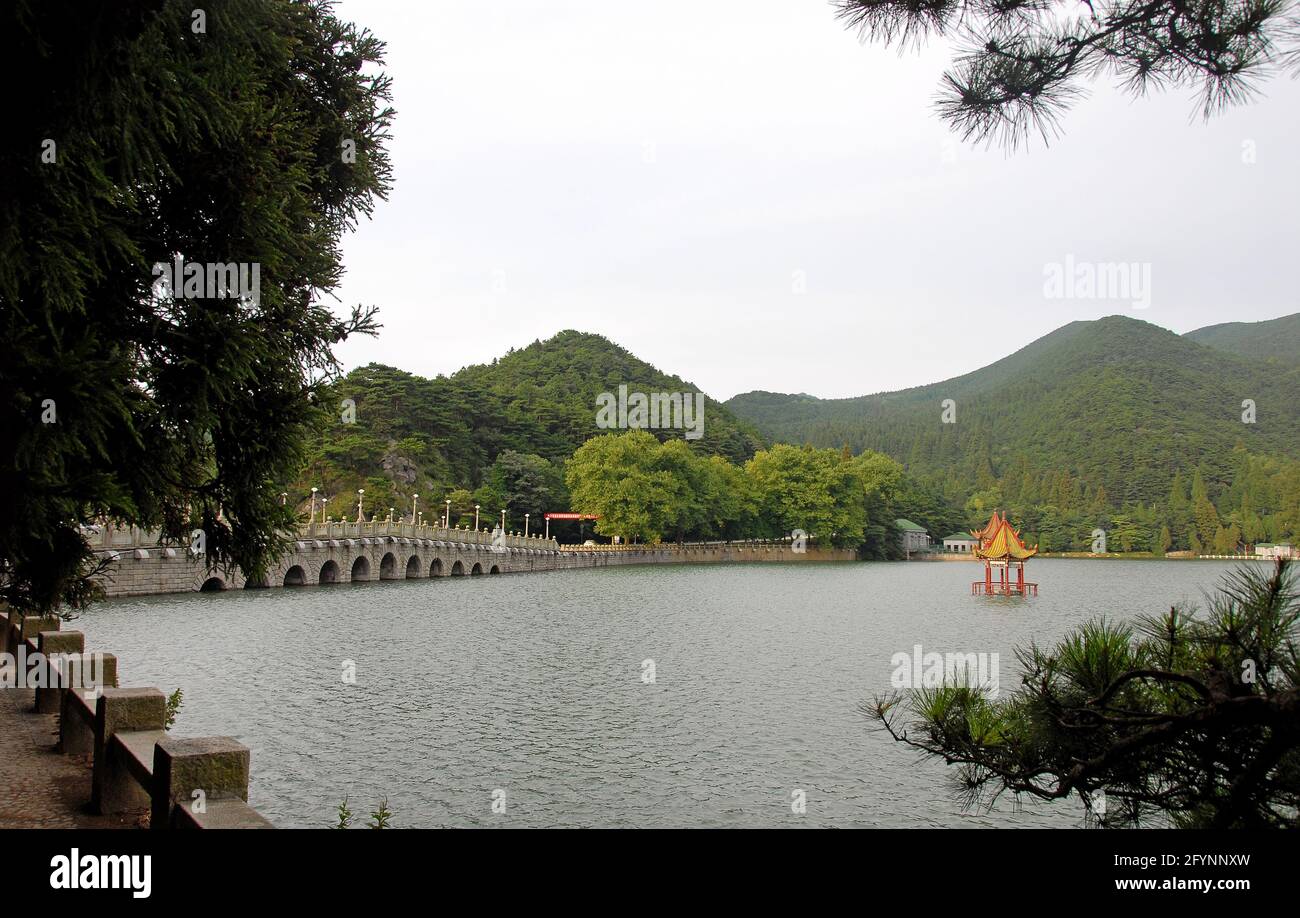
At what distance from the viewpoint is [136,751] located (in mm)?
5746

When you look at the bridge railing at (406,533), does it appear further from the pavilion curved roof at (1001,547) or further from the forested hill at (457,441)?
the pavilion curved roof at (1001,547)

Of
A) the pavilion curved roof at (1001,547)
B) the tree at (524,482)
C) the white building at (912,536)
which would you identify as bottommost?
the white building at (912,536)

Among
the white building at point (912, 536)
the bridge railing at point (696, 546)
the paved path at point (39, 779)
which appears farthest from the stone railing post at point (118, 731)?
the white building at point (912, 536)

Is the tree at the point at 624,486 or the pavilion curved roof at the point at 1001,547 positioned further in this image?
the tree at the point at 624,486

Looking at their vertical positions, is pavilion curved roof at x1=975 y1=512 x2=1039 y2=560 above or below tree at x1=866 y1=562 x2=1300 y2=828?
below

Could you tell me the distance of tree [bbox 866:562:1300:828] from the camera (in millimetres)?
2967

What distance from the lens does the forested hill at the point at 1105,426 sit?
4663 inches

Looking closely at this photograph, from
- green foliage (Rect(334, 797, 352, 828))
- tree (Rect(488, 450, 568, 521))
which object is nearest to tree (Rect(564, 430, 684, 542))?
tree (Rect(488, 450, 568, 521))

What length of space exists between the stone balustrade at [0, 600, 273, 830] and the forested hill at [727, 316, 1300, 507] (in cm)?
12189

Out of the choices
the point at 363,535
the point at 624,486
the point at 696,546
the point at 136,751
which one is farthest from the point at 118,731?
the point at 696,546

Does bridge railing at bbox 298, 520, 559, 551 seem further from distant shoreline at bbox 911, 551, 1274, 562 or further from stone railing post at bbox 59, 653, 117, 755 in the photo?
distant shoreline at bbox 911, 551, 1274, 562

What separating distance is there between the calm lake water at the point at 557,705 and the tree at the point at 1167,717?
331 mm

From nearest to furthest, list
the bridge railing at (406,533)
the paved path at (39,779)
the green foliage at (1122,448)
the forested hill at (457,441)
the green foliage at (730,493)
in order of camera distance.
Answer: the paved path at (39,779) → the bridge railing at (406,533) → the forested hill at (457,441) → the green foliage at (730,493) → the green foliage at (1122,448)
